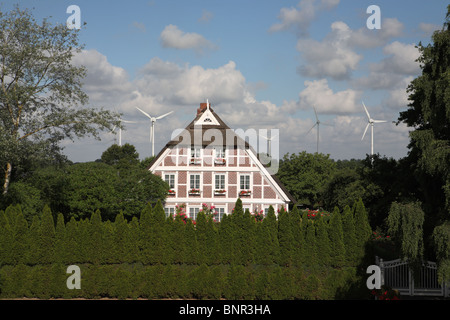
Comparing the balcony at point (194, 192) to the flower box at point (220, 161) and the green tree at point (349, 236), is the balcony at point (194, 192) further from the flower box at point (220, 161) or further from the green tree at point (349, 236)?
the green tree at point (349, 236)

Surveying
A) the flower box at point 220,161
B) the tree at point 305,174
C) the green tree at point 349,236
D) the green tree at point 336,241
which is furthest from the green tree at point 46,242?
the tree at point 305,174

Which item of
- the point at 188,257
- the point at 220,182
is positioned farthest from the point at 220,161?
the point at 188,257

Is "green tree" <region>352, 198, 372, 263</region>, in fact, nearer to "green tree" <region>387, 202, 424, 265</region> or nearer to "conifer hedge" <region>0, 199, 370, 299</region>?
"conifer hedge" <region>0, 199, 370, 299</region>

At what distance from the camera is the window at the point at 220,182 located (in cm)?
3309

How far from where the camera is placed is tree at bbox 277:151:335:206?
2100 inches

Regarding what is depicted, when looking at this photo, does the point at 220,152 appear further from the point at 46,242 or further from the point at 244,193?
the point at 46,242

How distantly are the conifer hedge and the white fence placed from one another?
3.51 ft

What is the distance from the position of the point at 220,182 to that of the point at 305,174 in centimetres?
2327

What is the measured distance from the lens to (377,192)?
72.9 ft

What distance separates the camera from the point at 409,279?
57.3ft

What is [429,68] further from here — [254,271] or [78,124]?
[78,124]

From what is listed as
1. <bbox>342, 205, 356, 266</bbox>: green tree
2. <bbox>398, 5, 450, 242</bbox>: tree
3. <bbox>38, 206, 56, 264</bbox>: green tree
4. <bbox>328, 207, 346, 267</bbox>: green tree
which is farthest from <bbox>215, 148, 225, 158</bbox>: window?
<bbox>398, 5, 450, 242</bbox>: tree

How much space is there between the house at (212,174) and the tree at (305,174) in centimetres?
2090
